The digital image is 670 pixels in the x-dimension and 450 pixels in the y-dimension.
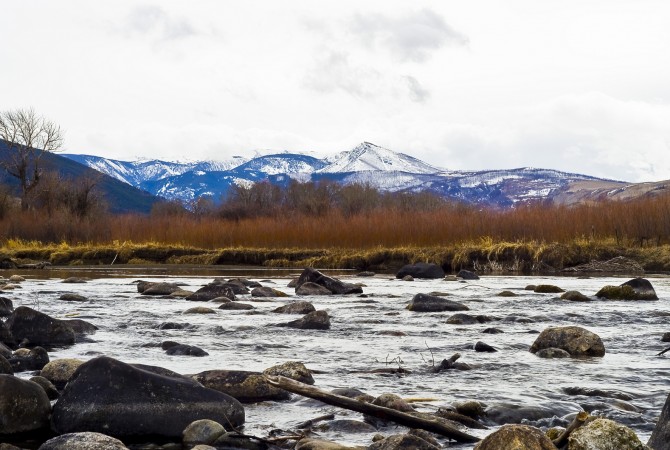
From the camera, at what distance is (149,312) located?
44.4 feet

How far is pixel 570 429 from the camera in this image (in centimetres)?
432

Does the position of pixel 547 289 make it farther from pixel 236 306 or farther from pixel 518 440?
pixel 518 440

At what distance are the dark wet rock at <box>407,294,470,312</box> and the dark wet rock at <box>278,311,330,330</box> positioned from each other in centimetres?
296

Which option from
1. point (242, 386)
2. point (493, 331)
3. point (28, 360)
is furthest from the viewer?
point (493, 331)

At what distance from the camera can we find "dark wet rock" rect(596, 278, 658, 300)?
15.5 metres

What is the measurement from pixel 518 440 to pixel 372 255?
26262 mm

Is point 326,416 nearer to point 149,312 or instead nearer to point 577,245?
point 149,312

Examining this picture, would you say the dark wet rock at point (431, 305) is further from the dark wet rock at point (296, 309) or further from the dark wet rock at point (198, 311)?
the dark wet rock at point (198, 311)

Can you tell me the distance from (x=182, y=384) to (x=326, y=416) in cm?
108

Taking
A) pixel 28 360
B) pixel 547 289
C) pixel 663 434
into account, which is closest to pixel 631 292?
pixel 547 289

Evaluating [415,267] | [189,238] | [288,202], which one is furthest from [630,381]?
[288,202]

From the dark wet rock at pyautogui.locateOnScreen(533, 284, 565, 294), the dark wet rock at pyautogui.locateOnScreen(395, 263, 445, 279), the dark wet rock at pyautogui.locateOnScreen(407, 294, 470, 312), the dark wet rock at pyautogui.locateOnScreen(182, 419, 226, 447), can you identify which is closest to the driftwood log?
the dark wet rock at pyautogui.locateOnScreen(182, 419, 226, 447)

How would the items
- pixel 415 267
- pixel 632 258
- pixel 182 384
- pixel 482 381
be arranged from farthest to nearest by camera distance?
pixel 632 258, pixel 415 267, pixel 482 381, pixel 182 384

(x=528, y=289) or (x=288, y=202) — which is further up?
(x=288, y=202)
